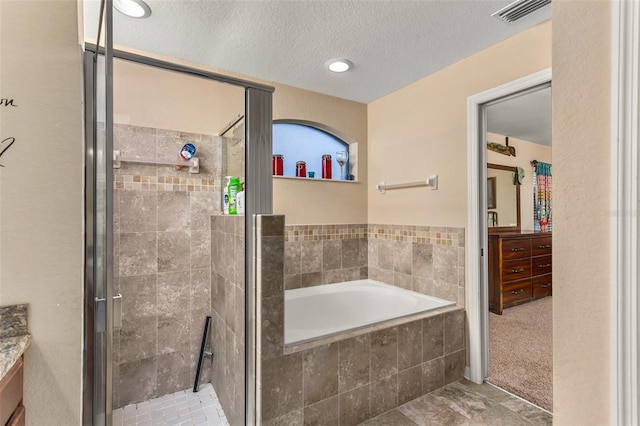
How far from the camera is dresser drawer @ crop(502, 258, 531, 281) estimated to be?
364 cm

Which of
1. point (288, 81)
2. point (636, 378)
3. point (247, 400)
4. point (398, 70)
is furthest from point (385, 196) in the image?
point (636, 378)

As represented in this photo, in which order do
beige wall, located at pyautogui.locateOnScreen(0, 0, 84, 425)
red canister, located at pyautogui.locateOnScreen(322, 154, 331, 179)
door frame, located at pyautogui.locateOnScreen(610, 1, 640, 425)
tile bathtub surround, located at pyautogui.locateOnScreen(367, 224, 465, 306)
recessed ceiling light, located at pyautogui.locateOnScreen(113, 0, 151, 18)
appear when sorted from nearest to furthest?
door frame, located at pyautogui.locateOnScreen(610, 1, 640, 425)
beige wall, located at pyautogui.locateOnScreen(0, 0, 84, 425)
recessed ceiling light, located at pyautogui.locateOnScreen(113, 0, 151, 18)
tile bathtub surround, located at pyautogui.locateOnScreen(367, 224, 465, 306)
red canister, located at pyautogui.locateOnScreen(322, 154, 331, 179)

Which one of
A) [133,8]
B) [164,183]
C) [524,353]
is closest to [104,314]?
[164,183]

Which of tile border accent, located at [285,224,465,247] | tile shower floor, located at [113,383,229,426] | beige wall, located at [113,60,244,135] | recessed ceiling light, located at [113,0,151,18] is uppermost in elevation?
recessed ceiling light, located at [113,0,151,18]

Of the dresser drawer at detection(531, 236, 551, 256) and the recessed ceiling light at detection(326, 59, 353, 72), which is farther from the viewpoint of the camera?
the dresser drawer at detection(531, 236, 551, 256)

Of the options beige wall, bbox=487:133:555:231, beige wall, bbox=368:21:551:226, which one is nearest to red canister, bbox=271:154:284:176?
beige wall, bbox=368:21:551:226

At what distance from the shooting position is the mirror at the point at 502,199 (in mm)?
4031

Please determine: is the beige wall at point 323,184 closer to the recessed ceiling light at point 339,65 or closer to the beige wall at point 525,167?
the recessed ceiling light at point 339,65

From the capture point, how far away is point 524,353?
8.54 ft

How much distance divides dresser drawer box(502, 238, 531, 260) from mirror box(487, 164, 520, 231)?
0.36 metres

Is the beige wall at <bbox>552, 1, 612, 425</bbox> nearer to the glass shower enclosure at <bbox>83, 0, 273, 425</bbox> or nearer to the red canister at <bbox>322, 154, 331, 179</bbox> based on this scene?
the glass shower enclosure at <bbox>83, 0, 273, 425</bbox>

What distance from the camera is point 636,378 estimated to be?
0.46 meters

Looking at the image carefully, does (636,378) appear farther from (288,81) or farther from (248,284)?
(288,81)

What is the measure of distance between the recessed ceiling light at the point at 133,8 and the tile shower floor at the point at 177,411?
239cm
